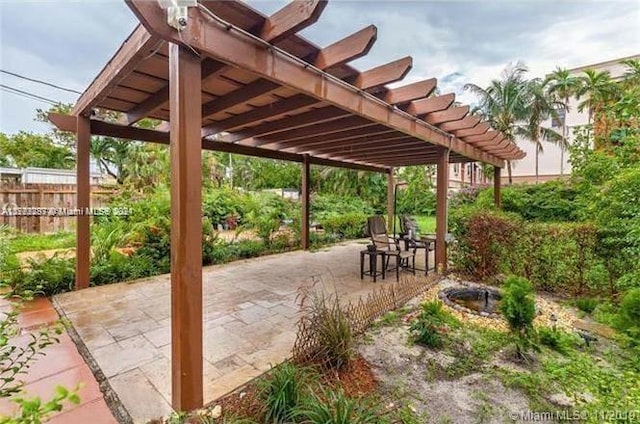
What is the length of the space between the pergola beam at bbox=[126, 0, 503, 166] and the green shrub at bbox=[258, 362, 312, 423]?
2.28 meters

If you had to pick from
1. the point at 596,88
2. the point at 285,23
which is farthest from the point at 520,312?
the point at 596,88

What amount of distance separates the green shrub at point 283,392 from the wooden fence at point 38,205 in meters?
8.15

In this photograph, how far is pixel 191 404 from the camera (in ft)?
6.63

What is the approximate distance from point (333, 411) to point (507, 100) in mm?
19643

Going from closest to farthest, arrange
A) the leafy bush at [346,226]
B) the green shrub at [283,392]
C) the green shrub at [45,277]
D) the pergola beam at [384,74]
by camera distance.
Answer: the green shrub at [283,392], the pergola beam at [384,74], the green shrub at [45,277], the leafy bush at [346,226]

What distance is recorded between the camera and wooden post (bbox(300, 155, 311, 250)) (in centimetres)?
771

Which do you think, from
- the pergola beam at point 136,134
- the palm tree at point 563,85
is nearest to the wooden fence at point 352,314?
the pergola beam at point 136,134

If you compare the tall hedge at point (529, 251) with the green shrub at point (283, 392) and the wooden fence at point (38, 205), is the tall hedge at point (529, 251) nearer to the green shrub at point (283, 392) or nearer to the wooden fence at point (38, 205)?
the green shrub at point (283, 392)

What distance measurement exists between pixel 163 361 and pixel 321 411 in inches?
63.9

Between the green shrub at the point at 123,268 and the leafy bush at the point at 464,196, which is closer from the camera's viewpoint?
the green shrub at the point at 123,268

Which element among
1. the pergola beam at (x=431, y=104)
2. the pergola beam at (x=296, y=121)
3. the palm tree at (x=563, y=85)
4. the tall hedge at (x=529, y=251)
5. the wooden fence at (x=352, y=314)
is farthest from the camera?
the palm tree at (x=563, y=85)

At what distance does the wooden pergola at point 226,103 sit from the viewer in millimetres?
2000

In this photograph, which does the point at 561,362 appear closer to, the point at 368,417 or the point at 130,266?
the point at 368,417

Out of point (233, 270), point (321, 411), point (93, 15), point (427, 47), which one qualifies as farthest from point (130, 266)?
point (427, 47)
